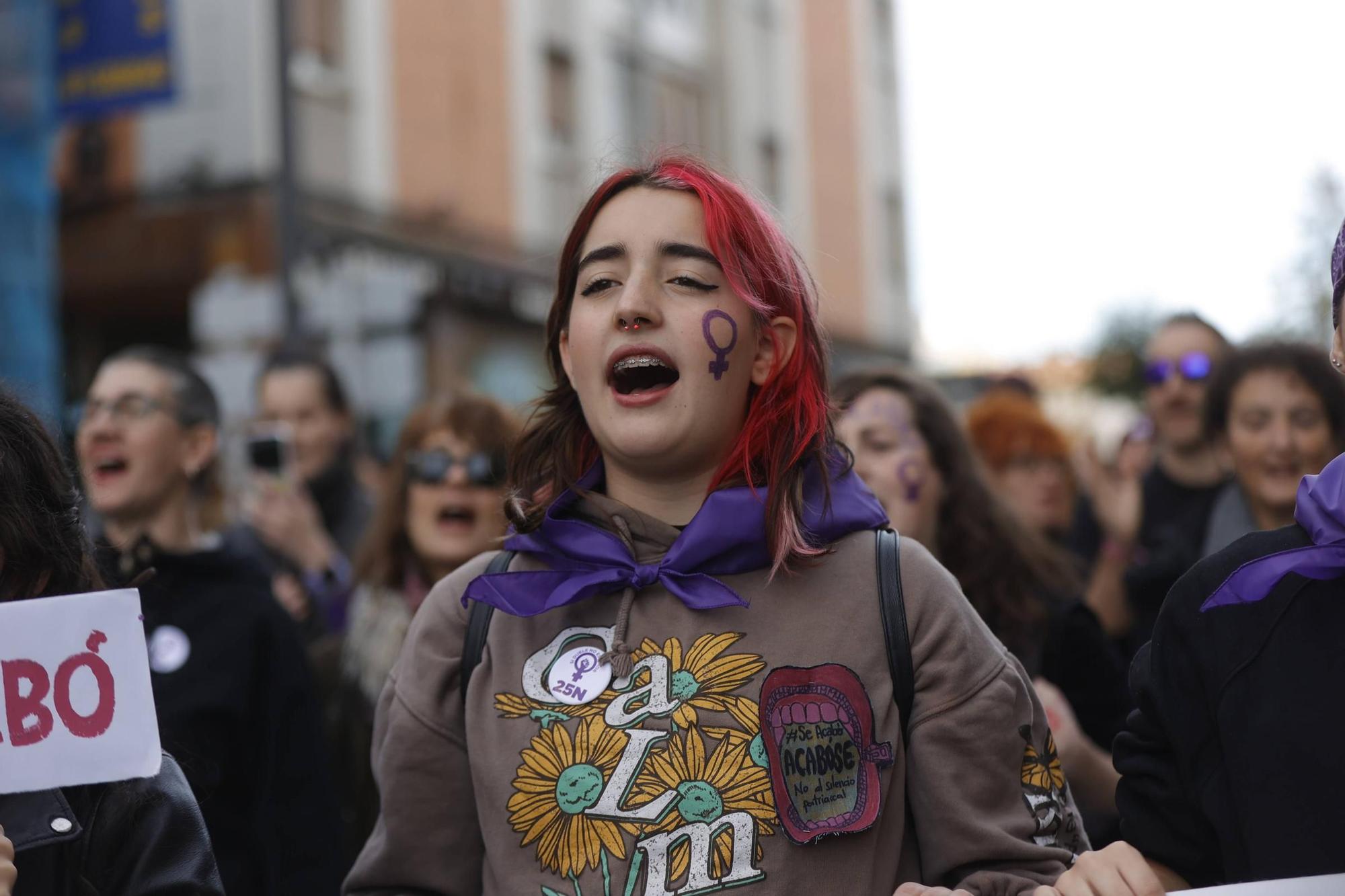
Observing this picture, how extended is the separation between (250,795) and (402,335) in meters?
8.52

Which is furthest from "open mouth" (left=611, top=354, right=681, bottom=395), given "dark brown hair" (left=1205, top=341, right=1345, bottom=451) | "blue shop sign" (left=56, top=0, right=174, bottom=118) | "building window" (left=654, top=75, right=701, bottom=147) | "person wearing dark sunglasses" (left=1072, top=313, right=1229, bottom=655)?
"building window" (left=654, top=75, right=701, bottom=147)

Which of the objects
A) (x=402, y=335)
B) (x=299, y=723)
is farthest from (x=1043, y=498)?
(x=402, y=335)

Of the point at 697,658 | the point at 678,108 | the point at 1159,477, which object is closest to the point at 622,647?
the point at 697,658

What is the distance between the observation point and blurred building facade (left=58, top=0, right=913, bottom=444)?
13.9 metres

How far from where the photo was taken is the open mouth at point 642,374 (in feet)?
8.68

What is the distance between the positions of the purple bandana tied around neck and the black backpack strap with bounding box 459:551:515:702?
0.05 metres

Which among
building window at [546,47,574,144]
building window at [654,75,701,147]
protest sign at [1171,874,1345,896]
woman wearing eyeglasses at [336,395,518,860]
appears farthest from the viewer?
building window at [654,75,701,147]

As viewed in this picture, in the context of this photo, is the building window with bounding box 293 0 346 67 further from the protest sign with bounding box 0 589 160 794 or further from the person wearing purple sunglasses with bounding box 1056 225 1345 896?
the person wearing purple sunglasses with bounding box 1056 225 1345 896

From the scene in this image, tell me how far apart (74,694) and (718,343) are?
1.12 meters

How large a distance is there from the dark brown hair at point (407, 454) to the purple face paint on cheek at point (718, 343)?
214 cm

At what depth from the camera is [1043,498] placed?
6.12 m

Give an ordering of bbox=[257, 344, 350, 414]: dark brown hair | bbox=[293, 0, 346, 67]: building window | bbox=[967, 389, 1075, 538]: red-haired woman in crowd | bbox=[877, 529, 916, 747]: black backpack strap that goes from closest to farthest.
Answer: bbox=[877, 529, 916, 747]: black backpack strap < bbox=[967, 389, 1075, 538]: red-haired woman in crowd < bbox=[257, 344, 350, 414]: dark brown hair < bbox=[293, 0, 346, 67]: building window

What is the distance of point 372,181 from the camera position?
51.5ft

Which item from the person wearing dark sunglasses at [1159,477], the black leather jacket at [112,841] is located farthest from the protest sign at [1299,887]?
the person wearing dark sunglasses at [1159,477]
